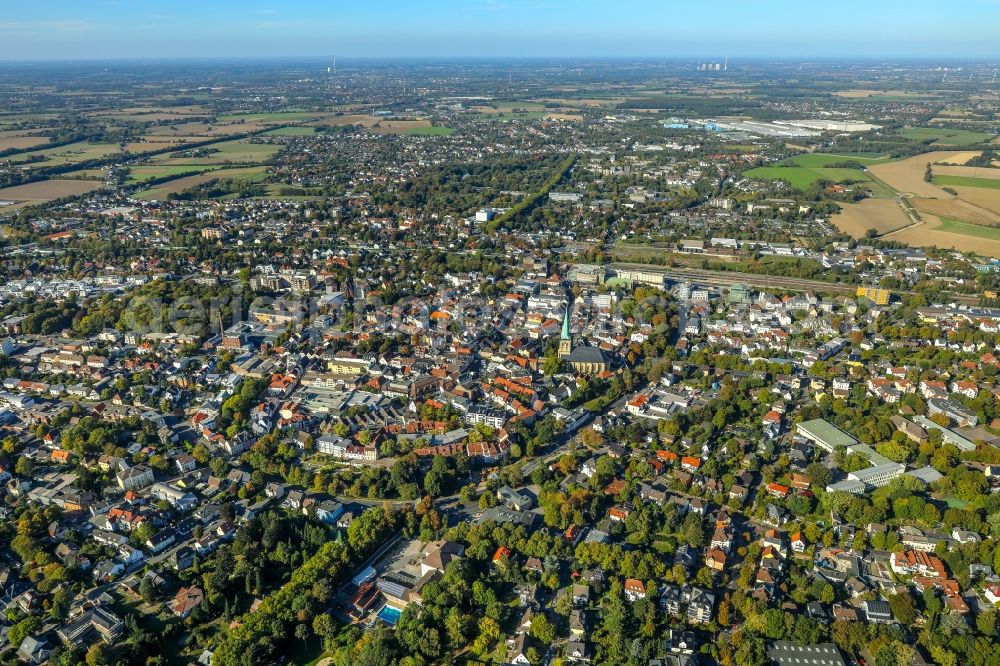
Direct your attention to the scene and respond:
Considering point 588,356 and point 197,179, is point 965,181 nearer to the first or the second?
point 588,356

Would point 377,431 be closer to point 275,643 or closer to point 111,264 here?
point 275,643

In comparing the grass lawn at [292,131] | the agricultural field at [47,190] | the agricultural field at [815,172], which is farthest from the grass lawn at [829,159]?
the agricultural field at [47,190]

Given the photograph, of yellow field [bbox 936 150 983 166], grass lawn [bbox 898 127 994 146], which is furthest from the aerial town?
grass lawn [bbox 898 127 994 146]

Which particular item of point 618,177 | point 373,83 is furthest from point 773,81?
point 618,177

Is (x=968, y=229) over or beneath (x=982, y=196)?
beneath

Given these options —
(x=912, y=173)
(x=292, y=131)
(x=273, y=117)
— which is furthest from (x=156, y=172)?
(x=912, y=173)

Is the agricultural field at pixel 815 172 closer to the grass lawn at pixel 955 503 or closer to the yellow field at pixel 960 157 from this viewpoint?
the yellow field at pixel 960 157

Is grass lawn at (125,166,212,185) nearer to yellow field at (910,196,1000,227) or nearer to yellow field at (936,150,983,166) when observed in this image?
yellow field at (910,196,1000,227)

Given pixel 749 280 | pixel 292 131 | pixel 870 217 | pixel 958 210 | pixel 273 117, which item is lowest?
pixel 749 280
